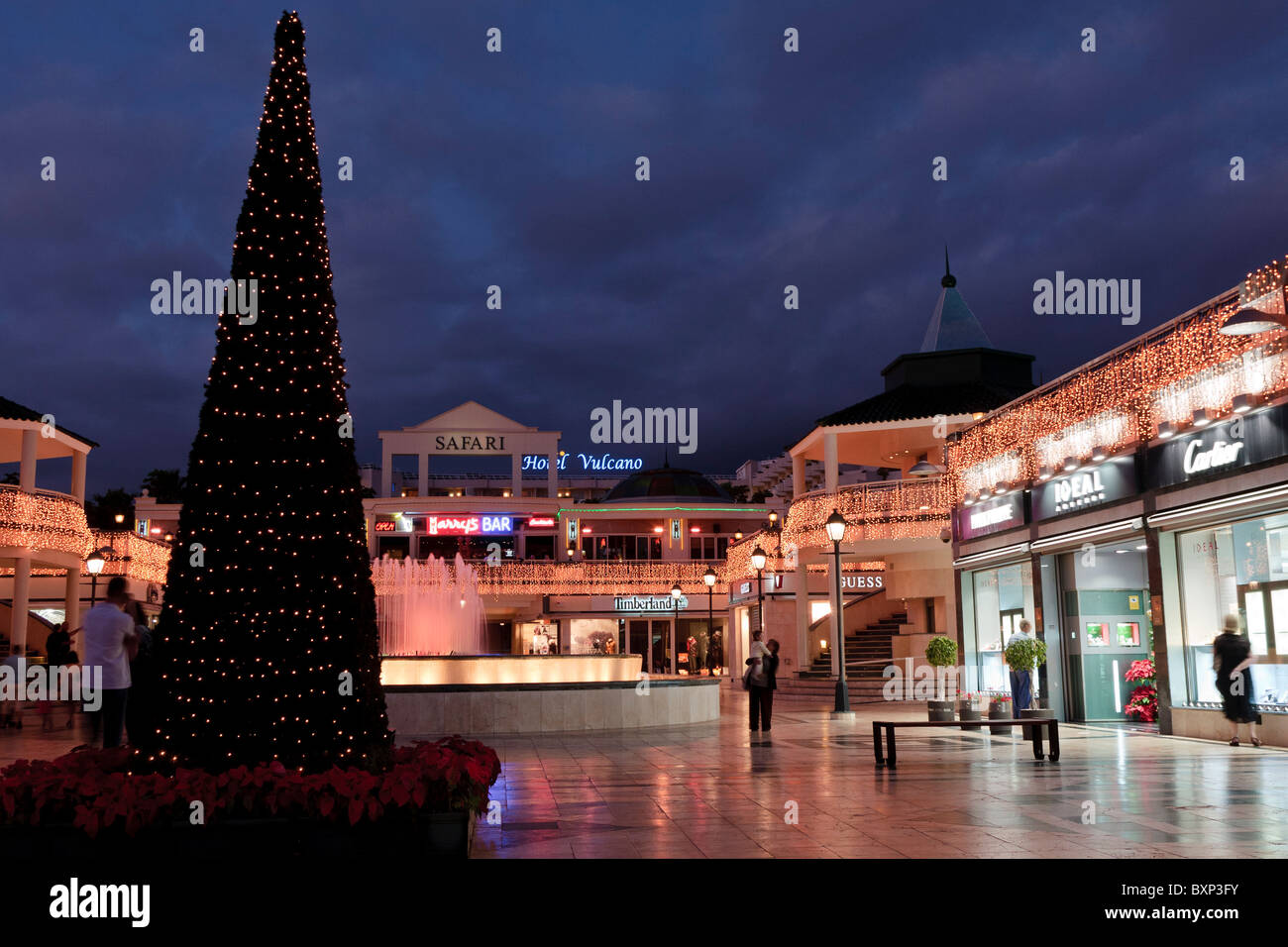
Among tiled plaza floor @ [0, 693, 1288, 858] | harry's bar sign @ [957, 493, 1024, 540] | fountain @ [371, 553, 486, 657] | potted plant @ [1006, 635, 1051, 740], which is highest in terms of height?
harry's bar sign @ [957, 493, 1024, 540]

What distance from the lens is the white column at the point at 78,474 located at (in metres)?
35.0

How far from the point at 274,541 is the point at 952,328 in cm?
3318

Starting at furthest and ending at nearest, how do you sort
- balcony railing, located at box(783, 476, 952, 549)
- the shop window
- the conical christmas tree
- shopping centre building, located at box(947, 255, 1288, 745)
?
Result: balcony railing, located at box(783, 476, 952, 549)
the shop window
shopping centre building, located at box(947, 255, 1288, 745)
the conical christmas tree

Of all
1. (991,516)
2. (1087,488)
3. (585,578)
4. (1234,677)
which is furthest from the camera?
(585,578)

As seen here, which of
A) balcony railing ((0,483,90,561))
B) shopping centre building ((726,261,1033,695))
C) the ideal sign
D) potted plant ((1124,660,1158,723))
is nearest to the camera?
potted plant ((1124,660,1158,723))

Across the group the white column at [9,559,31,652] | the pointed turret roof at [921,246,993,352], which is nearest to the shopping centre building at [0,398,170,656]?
the white column at [9,559,31,652]

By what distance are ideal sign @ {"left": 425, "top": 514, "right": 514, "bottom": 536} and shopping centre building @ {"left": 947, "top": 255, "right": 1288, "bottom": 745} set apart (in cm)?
3315

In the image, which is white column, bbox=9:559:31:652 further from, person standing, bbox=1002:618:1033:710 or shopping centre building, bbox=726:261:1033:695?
person standing, bbox=1002:618:1033:710

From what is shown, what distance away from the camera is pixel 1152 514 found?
1653cm

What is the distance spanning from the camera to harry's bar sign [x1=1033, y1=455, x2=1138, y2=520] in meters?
17.3

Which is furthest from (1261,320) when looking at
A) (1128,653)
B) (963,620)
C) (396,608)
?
(396,608)

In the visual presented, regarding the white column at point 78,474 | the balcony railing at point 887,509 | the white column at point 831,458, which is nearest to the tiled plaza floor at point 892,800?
the balcony railing at point 887,509

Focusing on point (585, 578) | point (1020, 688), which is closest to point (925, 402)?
point (1020, 688)

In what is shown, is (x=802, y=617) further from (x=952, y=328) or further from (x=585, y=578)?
(x=585, y=578)
